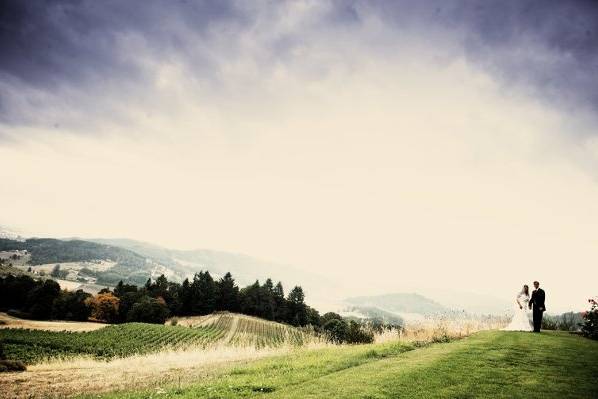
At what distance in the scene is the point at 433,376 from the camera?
9242 millimetres

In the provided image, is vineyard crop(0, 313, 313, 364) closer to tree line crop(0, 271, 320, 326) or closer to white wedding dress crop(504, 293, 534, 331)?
white wedding dress crop(504, 293, 534, 331)

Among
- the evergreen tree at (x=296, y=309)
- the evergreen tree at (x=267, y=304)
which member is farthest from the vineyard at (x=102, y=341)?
the evergreen tree at (x=296, y=309)

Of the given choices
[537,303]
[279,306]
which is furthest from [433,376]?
[279,306]

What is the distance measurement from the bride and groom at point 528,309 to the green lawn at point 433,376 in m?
5.67

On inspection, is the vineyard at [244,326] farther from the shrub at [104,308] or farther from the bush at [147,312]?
the shrub at [104,308]

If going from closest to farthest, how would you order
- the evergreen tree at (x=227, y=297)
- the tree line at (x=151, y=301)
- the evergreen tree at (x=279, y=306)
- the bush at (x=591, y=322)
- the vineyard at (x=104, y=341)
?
the bush at (x=591, y=322)
the vineyard at (x=104, y=341)
the tree line at (x=151, y=301)
the evergreen tree at (x=227, y=297)
the evergreen tree at (x=279, y=306)

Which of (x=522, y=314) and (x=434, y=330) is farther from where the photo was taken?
(x=522, y=314)

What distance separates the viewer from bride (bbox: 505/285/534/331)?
1998 centimetres

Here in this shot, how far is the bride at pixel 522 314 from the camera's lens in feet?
65.6

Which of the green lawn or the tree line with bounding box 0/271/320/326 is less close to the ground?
the green lawn

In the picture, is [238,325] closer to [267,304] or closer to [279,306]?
[267,304]

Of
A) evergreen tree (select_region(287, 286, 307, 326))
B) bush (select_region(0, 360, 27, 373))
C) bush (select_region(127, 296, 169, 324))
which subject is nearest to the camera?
bush (select_region(0, 360, 27, 373))

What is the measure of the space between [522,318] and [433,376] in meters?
14.6

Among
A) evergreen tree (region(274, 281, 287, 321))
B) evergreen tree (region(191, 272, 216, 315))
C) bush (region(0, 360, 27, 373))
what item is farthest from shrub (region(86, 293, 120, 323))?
bush (region(0, 360, 27, 373))
